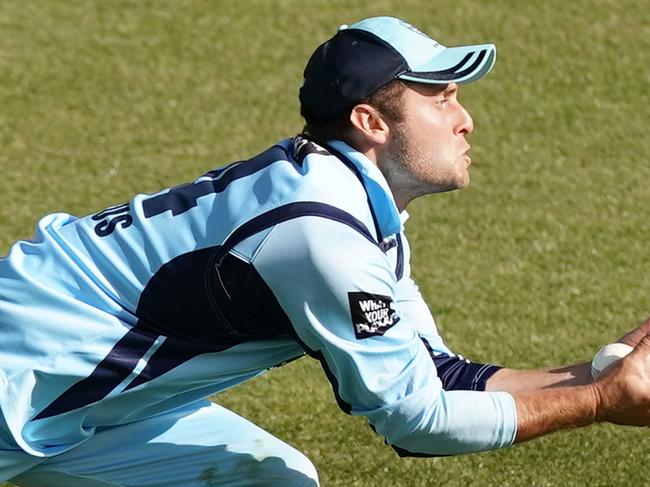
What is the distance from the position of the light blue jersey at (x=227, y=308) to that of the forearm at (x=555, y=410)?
50 mm

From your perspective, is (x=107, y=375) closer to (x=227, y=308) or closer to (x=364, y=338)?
(x=227, y=308)

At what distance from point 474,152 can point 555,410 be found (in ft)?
18.3

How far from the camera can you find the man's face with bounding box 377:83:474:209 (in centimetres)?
453

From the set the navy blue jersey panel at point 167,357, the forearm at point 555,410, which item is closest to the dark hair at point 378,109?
the navy blue jersey panel at point 167,357

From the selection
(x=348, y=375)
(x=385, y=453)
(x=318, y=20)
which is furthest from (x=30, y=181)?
(x=348, y=375)

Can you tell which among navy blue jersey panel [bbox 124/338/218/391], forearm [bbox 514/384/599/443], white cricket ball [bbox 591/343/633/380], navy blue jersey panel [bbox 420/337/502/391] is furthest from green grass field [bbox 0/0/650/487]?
navy blue jersey panel [bbox 124/338/218/391]

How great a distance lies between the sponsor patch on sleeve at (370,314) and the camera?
4.07 meters

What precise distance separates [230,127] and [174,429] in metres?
5.60

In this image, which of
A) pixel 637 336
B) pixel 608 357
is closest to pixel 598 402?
pixel 608 357

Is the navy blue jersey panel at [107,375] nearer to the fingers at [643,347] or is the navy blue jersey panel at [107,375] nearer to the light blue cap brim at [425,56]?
the light blue cap brim at [425,56]

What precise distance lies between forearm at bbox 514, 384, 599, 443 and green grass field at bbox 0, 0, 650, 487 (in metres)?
1.85

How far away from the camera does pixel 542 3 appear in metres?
11.7

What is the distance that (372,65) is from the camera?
447 centimetres

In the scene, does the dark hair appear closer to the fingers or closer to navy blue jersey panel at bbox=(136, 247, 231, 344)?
navy blue jersey panel at bbox=(136, 247, 231, 344)
